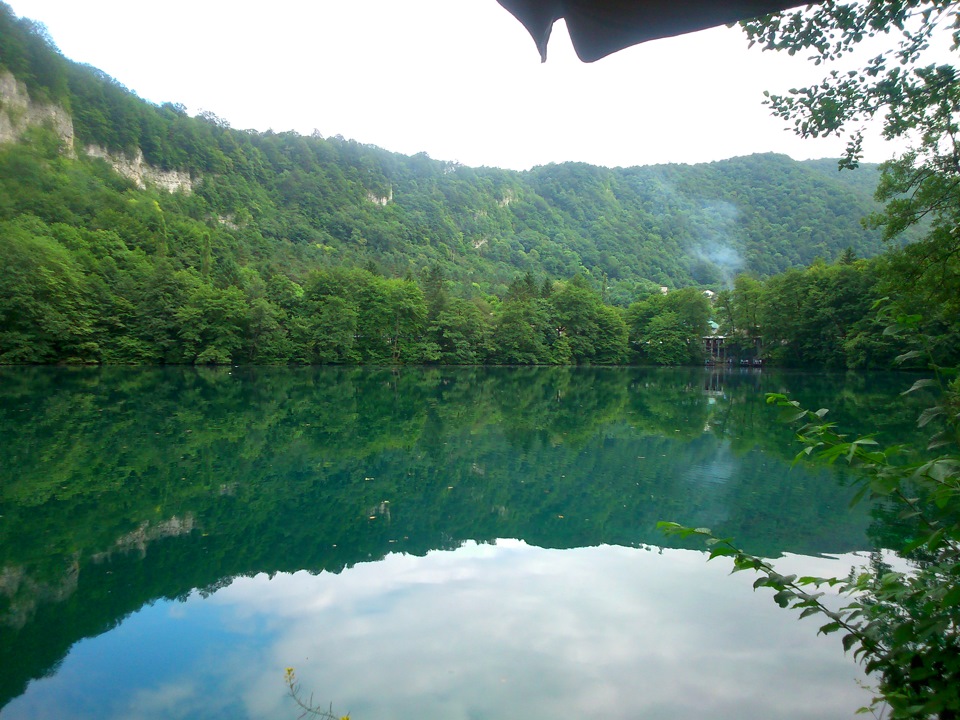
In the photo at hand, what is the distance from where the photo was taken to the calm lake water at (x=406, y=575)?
12.5 feet

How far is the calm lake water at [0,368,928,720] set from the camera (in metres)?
3.80

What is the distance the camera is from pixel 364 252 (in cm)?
8962

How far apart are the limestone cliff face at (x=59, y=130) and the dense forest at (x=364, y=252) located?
322mm

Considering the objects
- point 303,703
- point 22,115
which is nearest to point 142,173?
point 22,115

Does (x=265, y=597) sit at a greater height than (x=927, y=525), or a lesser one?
lesser

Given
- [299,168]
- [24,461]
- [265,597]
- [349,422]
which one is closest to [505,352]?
[349,422]

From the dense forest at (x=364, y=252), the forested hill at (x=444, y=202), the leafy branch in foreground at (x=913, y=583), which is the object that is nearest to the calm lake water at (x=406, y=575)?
the leafy branch in foreground at (x=913, y=583)

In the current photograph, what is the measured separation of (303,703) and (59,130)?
85.3 m

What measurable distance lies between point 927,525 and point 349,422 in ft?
45.9

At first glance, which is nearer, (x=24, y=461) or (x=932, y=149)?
(x=932, y=149)

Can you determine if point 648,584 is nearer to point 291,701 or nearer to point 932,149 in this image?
point 291,701

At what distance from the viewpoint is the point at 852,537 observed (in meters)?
7.00

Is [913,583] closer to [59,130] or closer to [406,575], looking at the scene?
[406,575]

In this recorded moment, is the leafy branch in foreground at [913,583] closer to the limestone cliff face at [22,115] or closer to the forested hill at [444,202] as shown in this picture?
the forested hill at [444,202]
